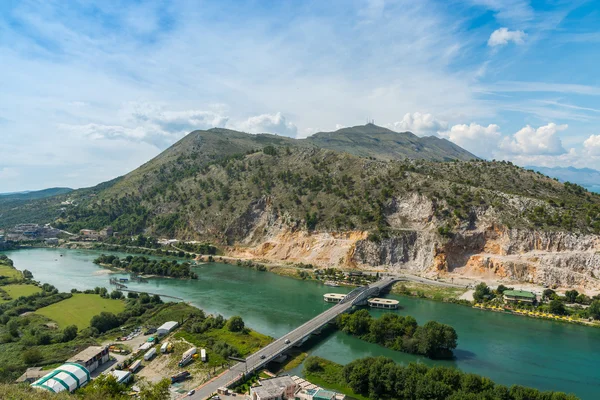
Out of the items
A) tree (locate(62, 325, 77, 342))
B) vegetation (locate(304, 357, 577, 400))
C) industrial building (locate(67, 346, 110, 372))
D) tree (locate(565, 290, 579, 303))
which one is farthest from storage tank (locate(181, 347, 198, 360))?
tree (locate(565, 290, 579, 303))

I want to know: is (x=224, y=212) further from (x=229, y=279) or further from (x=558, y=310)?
(x=558, y=310)

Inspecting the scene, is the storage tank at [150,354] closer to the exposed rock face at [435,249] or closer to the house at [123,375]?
the house at [123,375]

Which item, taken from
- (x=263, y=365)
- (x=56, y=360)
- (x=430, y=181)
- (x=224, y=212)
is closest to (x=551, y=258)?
(x=430, y=181)

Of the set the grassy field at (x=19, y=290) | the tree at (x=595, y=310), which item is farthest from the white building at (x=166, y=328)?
the tree at (x=595, y=310)

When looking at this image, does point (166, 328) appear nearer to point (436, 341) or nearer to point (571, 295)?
point (436, 341)

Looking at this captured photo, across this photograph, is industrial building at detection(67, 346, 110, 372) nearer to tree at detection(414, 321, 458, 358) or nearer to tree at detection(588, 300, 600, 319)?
tree at detection(414, 321, 458, 358)

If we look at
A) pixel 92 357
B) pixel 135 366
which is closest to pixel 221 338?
pixel 135 366
